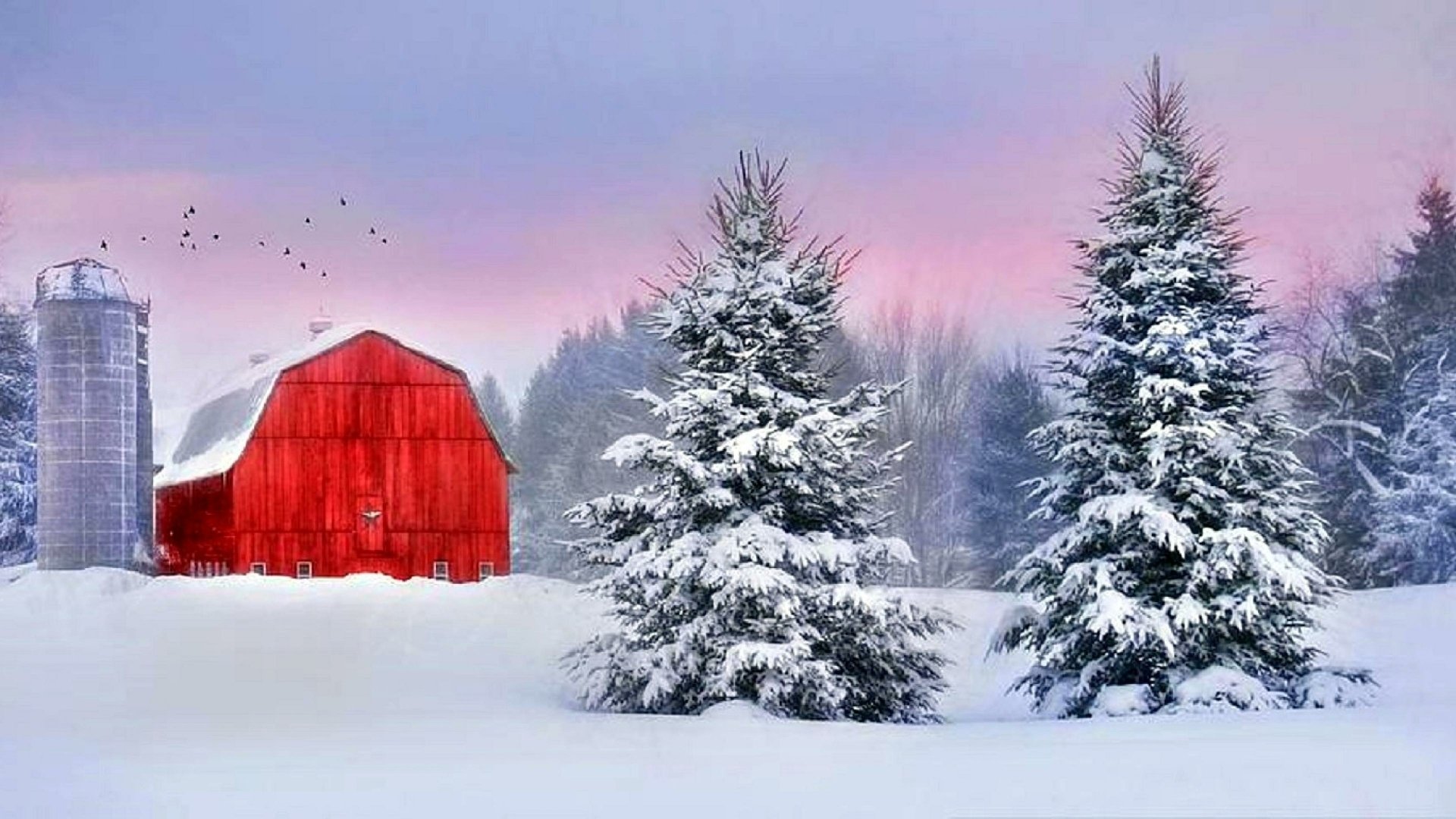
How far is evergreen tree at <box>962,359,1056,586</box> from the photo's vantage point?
68.1 ft

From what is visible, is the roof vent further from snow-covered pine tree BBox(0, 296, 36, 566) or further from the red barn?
snow-covered pine tree BBox(0, 296, 36, 566)

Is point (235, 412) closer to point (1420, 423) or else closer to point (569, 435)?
point (569, 435)

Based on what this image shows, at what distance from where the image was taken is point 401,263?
48.8ft

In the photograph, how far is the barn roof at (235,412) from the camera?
15.7m

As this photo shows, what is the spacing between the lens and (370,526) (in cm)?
1546

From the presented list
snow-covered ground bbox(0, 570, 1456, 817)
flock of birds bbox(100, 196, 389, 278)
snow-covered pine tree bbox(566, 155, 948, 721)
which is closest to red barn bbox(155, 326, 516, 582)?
snow-covered ground bbox(0, 570, 1456, 817)

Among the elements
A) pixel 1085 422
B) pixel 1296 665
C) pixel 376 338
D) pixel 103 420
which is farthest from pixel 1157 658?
pixel 103 420

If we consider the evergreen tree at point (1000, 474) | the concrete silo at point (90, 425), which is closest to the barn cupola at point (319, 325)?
the concrete silo at point (90, 425)

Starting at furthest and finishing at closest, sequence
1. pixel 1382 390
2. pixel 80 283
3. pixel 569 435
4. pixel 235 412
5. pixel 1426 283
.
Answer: pixel 569 435
pixel 1382 390
pixel 1426 283
pixel 235 412
pixel 80 283

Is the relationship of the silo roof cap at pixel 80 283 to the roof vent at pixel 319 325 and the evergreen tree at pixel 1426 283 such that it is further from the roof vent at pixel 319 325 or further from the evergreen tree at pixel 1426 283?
the evergreen tree at pixel 1426 283

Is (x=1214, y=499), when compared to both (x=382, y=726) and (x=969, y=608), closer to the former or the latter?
(x=382, y=726)

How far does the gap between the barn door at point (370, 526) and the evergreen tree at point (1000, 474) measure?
8.19 meters

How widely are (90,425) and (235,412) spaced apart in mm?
1802

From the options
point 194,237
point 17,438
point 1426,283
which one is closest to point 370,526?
point 194,237
